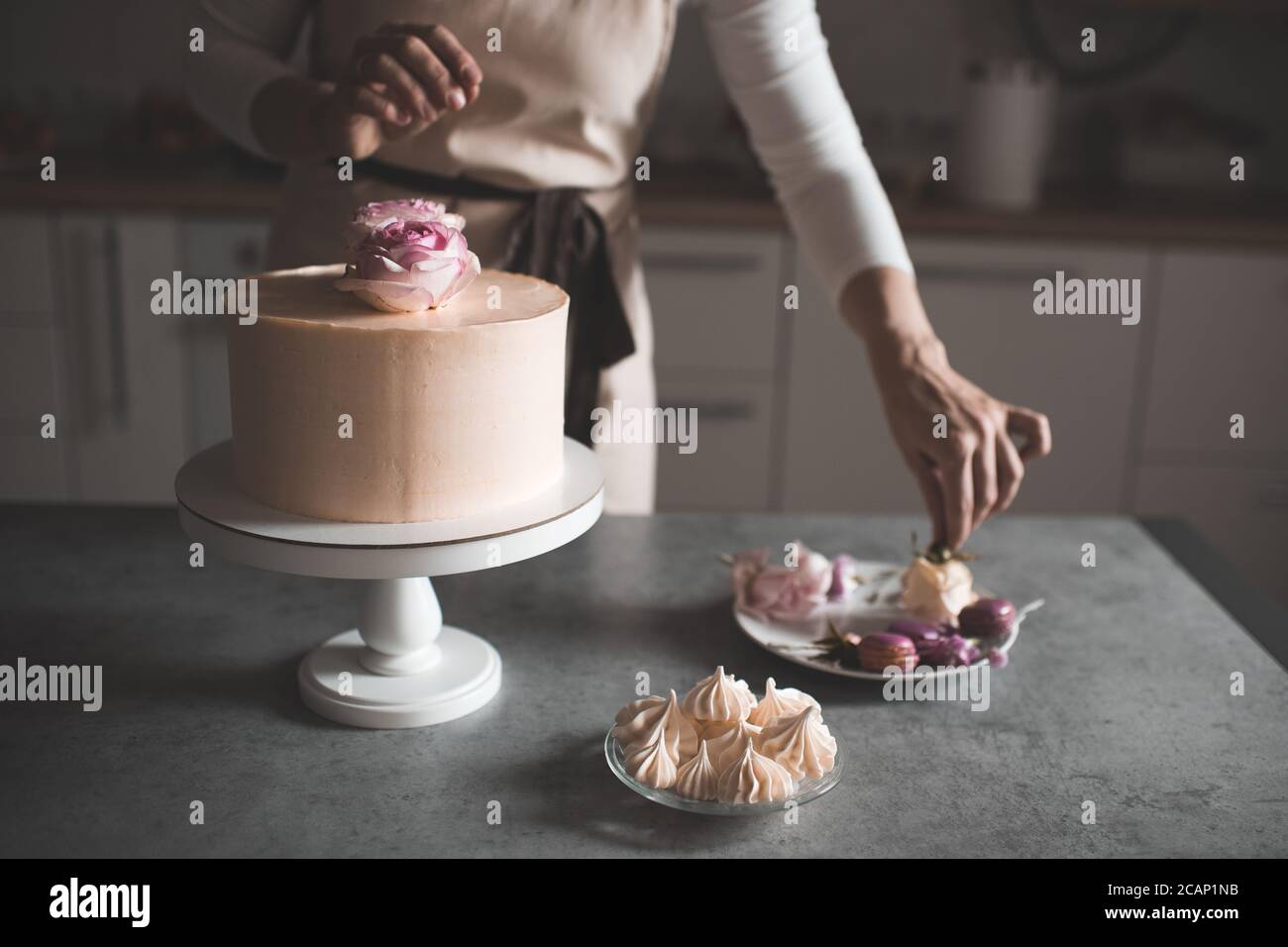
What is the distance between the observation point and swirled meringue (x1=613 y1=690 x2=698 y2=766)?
36.7 inches

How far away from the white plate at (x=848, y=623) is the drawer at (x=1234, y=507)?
167 cm

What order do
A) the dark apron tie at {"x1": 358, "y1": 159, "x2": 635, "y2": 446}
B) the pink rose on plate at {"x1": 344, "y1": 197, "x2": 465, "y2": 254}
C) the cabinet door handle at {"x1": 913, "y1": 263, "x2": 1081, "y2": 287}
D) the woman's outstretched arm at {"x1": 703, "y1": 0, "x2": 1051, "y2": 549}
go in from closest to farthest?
the pink rose on plate at {"x1": 344, "y1": 197, "x2": 465, "y2": 254}, the woman's outstretched arm at {"x1": 703, "y1": 0, "x2": 1051, "y2": 549}, the dark apron tie at {"x1": 358, "y1": 159, "x2": 635, "y2": 446}, the cabinet door handle at {"x1": 913, "y1": 263, "x2": 1081, "y2": 287}

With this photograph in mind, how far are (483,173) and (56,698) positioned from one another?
70 cm

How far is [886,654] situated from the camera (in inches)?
41.8

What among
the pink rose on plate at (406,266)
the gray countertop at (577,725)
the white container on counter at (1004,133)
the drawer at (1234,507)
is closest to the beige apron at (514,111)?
the gray countertop at (577,725)

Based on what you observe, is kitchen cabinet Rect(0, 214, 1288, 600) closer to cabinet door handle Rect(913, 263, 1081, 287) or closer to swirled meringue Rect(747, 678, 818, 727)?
cabinet door handle Rect(913, 263, 1081, 287)

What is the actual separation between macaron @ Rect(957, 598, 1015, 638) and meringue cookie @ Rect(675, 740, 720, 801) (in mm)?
328

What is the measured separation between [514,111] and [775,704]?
77 centimetres

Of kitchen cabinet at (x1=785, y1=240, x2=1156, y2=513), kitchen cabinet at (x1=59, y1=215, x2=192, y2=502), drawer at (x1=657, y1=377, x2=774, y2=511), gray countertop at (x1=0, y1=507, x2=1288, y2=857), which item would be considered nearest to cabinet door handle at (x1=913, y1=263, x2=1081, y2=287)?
kitchen cabinet at (x1=785, y1=240, x2=1156, y2=513)

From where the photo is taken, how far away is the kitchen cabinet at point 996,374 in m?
2.60

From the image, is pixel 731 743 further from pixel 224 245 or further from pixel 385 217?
pixel 224 245

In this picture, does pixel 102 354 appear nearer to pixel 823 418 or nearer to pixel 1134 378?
pixel 823 418

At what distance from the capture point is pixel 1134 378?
8.79 ft

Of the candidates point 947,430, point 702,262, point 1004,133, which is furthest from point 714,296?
point 947,430
